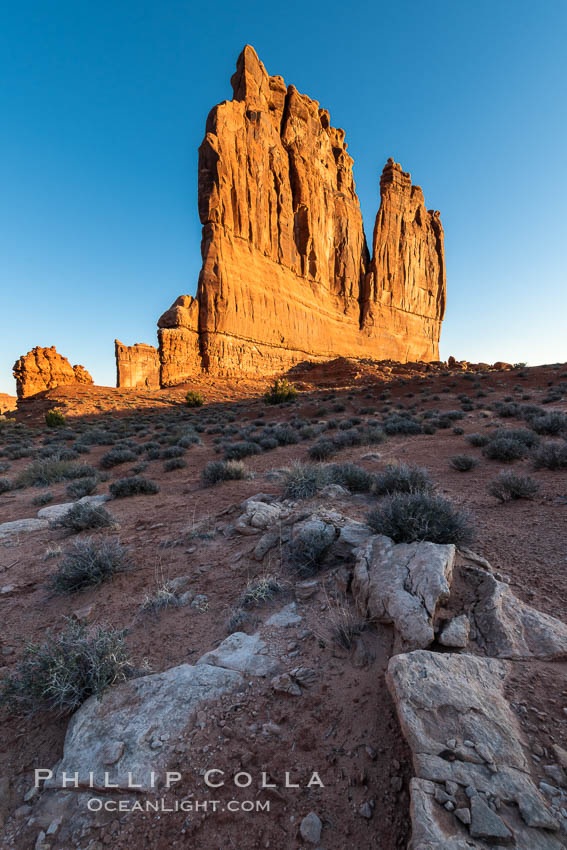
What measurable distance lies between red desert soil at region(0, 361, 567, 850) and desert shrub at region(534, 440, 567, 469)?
0.54ft

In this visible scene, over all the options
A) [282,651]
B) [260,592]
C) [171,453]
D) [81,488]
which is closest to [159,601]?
[260,592]

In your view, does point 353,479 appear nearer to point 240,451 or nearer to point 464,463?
point 464,463

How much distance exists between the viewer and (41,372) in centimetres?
3083

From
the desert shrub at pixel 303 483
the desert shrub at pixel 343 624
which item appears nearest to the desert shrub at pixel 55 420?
the desert shrub at pixel 303 483

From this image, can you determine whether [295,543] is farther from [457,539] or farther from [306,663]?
[457,539]

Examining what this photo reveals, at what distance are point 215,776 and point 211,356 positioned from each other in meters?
35.6

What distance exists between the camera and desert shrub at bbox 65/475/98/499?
6.50 metres

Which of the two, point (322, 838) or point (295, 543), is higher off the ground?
point (295, 543)

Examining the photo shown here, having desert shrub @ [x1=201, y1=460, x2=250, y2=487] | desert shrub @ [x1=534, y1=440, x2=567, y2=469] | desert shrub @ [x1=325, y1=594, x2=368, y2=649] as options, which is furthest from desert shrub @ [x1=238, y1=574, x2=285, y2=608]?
desert shrub @ [x1=534, y1=440, x2=567, y2=469]

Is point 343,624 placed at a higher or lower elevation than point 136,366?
lower

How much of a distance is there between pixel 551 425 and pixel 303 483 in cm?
651

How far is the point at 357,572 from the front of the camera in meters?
2.51

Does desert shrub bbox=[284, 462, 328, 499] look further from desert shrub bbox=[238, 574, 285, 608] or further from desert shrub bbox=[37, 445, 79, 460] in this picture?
desert shrub bbox=[37, 445, 79, 460]

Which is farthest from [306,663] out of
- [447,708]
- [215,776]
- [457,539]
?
[457,539]
